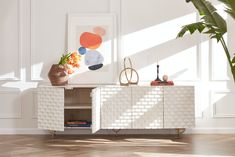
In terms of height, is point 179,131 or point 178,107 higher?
point 178,107

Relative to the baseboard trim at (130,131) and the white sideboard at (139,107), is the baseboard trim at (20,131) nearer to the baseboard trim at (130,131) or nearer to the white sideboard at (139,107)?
the baseboard trim at (130,131)

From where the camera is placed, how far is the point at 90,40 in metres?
6.47

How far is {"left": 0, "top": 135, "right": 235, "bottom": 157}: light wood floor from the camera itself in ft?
16.8

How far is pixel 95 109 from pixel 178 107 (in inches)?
41.1

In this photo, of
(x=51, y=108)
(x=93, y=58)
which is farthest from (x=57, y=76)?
(x=93, y=58)

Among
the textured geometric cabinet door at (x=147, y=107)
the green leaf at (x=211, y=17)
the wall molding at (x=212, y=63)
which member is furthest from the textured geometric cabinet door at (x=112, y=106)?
the green leaf at (x=211, y=17)

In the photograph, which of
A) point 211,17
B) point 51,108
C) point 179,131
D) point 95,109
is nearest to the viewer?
→ point 211,17

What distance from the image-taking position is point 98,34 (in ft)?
21.2

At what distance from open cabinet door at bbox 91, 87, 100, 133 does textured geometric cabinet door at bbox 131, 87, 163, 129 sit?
Result: 0.44 metres

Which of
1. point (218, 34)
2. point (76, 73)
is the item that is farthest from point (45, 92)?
point (218, 34)

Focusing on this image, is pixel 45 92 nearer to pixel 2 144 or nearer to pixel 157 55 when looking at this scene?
pixel 2 144

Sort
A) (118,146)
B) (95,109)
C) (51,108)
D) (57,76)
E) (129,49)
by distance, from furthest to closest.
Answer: (129,49)
(57,76)
(51,108)
(95,109)
(118,146)

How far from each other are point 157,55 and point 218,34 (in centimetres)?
254

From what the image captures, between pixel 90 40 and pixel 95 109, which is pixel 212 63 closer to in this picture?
pixel 90 40
